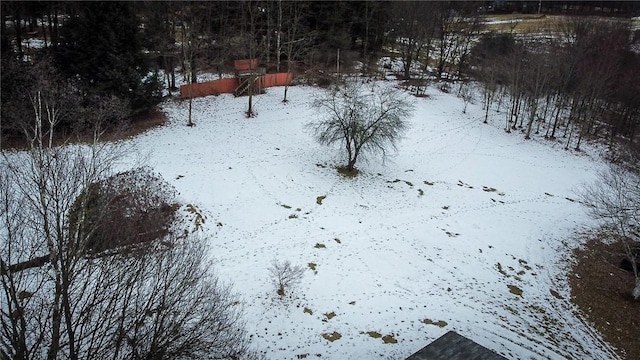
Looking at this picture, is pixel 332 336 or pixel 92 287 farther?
pixel 332 336

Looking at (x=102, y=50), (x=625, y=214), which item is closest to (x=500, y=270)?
(x=625, y=214)

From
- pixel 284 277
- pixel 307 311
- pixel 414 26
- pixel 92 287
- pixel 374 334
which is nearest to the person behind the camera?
pixel 92 287

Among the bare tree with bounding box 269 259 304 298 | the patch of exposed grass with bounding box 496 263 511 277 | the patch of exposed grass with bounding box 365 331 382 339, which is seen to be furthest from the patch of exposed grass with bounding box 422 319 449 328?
the patch of exposed grass with bounding box 496 263 511 277

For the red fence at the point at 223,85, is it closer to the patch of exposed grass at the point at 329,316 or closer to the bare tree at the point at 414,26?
the bare tree at the point at 414,26

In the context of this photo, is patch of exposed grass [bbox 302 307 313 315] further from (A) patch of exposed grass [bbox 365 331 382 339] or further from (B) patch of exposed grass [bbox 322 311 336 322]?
(A) patch of exposed grass [bbox 365 331 382 339]

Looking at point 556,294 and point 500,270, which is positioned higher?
point 500,270

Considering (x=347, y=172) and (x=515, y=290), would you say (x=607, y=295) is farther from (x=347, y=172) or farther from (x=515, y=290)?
(x=347, y=172)
